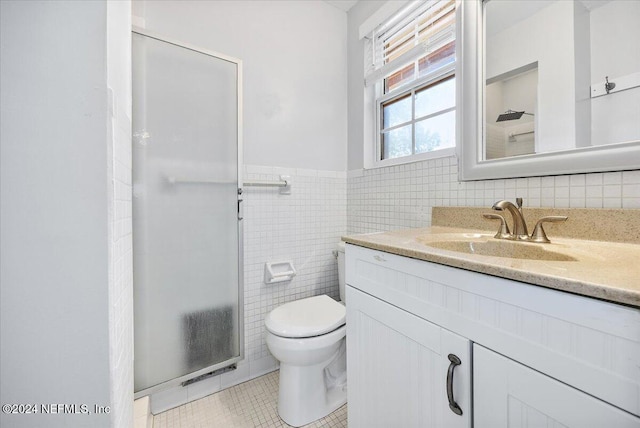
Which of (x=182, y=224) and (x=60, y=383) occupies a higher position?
(x=182, y=224)

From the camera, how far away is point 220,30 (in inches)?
58.1

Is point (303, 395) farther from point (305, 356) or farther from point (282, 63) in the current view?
point (282, 63)

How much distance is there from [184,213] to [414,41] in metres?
1.63

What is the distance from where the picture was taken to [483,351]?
0.58 m

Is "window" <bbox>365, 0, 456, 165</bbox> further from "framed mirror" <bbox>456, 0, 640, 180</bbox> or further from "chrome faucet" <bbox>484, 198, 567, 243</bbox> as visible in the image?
"chrome faucet" <bbox>484, 198, 567, 243</bbox>

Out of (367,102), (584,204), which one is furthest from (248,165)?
(584,204)

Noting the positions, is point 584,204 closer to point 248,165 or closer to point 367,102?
point 367,102

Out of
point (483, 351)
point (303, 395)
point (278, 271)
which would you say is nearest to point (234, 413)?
point (303, 395)

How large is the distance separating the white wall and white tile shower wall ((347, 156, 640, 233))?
0.36m

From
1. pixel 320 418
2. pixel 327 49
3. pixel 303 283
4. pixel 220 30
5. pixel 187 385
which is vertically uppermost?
pixel 327 49

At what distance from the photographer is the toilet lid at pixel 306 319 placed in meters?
1.19

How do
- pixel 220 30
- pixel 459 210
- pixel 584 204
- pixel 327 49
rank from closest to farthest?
pixel 584 204, pixel 459 210, pixel 220 30, pixel 327 49

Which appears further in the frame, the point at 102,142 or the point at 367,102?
the point at 367,102

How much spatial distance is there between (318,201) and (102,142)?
1.37 m
